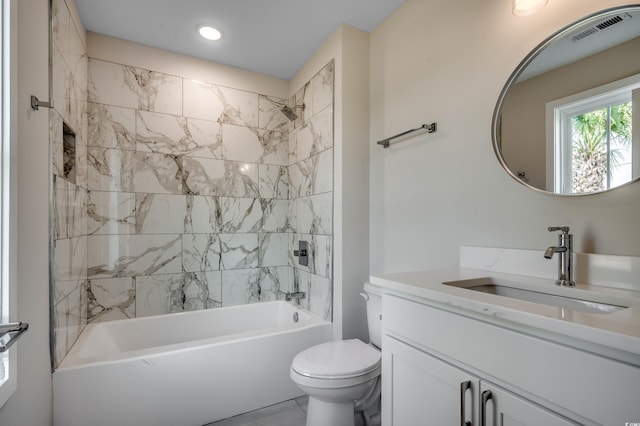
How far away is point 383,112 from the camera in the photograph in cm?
217

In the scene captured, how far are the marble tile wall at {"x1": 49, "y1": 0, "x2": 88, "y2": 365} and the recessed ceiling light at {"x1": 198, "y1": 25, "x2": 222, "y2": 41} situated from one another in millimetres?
759

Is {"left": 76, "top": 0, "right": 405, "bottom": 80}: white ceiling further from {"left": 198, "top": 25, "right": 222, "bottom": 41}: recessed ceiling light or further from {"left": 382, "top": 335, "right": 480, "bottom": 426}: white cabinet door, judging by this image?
{"left": 382, "top": 335, "right": 480, "bottom": 426}: white cabinet door

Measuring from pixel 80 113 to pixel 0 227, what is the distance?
1312 mm

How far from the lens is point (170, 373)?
1.79 meters

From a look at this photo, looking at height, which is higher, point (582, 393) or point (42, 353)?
point (582, 393)

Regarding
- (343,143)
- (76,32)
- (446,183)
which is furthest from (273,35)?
(446,183)

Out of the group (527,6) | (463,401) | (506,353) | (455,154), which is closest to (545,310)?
(506,353)

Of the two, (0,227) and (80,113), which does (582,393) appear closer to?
(0,227)

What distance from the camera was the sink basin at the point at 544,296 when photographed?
0.97 m

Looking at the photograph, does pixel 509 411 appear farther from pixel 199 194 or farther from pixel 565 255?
pixel 199 194

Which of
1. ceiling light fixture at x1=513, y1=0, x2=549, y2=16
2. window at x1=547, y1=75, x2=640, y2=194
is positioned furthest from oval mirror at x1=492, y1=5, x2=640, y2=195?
ceiling light fixture at x1=513, y1=0, x2=549, y2=16

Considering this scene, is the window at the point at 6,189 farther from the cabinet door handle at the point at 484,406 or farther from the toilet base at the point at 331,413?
the cabinet door handle at the point at 484,406

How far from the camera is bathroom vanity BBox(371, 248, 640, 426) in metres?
0.64

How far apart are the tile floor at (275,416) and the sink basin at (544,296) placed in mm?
1374
